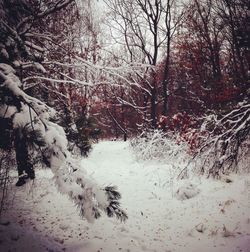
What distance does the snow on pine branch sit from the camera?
9.85ft

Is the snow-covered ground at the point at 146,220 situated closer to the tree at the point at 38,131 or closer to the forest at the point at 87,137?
the forest at the point at 87,137

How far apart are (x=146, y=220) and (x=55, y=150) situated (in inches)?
153

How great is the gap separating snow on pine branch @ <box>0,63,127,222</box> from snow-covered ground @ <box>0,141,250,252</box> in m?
1.68

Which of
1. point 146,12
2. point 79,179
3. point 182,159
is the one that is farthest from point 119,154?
point 79,179

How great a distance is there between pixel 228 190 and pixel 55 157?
17.8 ft

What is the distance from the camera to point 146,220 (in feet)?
20.6

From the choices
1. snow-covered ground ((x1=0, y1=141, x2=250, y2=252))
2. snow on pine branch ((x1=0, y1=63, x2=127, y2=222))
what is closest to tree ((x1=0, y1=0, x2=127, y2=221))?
snow on pine branch ((x1=0, y1=63, x2=127, y2=222))

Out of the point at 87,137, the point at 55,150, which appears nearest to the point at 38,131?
the point at 55,150

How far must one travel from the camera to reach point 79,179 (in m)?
3.27

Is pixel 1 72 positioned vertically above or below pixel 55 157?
above

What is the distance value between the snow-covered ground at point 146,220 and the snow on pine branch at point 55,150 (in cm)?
168

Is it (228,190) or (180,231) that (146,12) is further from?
(180,231)

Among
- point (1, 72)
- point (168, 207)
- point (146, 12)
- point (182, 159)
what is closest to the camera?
point (1, 72)

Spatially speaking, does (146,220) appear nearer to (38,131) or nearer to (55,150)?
(55,150)
